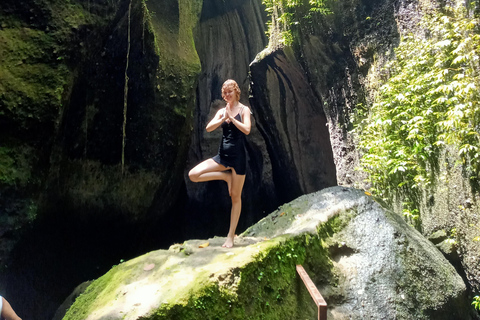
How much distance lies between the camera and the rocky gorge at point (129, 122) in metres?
5.22

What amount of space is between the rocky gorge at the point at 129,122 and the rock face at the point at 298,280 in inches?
40.2

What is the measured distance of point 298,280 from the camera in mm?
2938

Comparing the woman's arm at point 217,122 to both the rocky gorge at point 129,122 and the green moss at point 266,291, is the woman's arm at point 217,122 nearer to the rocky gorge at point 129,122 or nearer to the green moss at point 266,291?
the green moss at point 266,291

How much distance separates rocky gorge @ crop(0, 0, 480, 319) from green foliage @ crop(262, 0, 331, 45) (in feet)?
0.48

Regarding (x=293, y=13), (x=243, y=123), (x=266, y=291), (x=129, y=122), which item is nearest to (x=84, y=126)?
(x=129, y=122)

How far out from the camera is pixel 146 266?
2.94 meters

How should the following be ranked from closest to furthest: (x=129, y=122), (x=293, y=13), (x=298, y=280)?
(x=298, y=280)
(x=129, y=122)
(x=293, y=13)

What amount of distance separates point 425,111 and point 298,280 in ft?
8.99

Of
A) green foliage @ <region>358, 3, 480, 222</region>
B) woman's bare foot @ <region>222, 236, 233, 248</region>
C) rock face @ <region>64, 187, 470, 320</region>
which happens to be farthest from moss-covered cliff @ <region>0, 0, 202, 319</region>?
green foliage @ <region>358, 3, 480, 222</region>

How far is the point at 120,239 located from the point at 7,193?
292 centimetres

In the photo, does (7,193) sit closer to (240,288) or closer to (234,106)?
(234,106)

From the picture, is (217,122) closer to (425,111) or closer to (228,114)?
(228,114)

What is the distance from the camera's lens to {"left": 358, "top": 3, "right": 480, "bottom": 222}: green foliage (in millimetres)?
3508

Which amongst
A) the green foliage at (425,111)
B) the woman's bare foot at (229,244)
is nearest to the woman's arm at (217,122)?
the woman's bare foot at (229,244)
